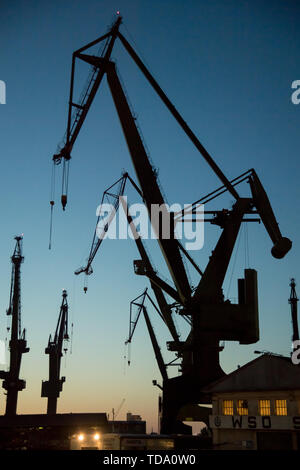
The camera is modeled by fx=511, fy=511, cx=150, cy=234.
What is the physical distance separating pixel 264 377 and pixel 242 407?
190 centimetres

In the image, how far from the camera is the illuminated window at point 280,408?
23461mm

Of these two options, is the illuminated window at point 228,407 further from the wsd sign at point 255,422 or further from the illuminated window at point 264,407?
the illuminated window at point 264,407

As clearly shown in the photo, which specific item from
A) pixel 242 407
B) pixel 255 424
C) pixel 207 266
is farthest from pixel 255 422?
pixel 207 266

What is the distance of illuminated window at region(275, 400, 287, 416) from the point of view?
23.5 metres

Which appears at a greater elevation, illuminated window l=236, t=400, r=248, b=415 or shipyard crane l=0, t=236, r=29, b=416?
shipyard crane l=0, t=236, r=29, b=416

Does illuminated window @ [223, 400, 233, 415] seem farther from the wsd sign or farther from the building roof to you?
the building roof

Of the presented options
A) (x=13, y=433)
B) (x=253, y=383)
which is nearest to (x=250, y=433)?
(x=253, y=383)

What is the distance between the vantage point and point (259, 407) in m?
24.4

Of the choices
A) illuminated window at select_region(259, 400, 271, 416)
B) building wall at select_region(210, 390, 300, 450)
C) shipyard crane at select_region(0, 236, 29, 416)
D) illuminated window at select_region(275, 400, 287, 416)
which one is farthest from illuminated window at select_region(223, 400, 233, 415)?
shipyard crane at select_region(0, 236, 29, 416)

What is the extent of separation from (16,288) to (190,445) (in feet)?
160

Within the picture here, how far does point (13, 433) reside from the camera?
43344 mm

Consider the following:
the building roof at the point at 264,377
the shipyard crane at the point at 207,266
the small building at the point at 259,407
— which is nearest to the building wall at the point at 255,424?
the small building at the point at 259,407

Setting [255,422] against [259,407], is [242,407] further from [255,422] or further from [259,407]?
[255,422]

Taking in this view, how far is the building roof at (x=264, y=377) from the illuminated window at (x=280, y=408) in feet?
2.14
